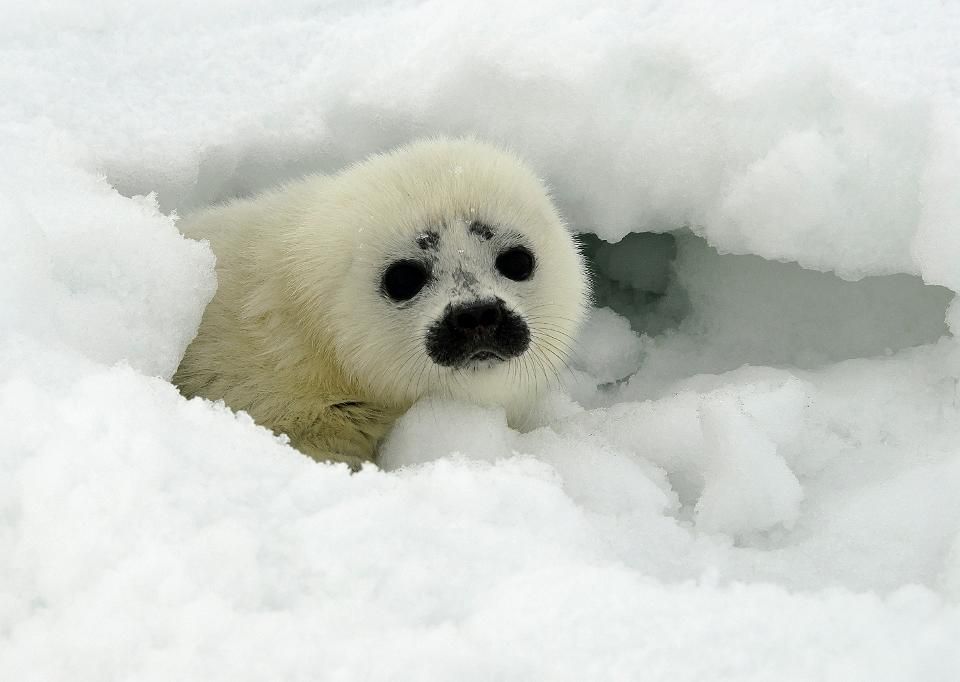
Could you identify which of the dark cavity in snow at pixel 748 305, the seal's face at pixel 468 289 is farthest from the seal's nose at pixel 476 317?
the dark cavity in snow at pixel 748 305

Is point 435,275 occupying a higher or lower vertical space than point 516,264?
lower

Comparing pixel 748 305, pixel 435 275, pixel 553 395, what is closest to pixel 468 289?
pixel 435 275

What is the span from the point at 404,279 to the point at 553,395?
0.72 meters

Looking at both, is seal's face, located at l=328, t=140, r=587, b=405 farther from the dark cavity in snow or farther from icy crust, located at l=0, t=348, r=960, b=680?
the dark cavity in snow

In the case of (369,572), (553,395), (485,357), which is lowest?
(369,572)

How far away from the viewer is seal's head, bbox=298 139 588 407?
96.5 inches

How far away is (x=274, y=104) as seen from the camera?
276cm

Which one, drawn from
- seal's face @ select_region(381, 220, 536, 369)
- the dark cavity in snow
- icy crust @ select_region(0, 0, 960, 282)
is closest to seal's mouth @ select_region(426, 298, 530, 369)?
seal's face @ select_region(381, 220, 536, 369)

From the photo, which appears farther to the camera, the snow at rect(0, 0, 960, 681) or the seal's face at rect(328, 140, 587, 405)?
the seal's face at rect(328, 140, 587, 405)

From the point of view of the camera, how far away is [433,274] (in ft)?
8.24

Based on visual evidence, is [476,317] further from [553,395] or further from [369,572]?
[369,572]

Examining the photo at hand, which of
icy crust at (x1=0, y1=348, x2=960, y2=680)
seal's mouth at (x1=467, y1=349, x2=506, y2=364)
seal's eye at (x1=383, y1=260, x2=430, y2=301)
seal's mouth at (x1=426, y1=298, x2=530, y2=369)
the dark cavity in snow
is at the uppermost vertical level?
the dark cavity in snow

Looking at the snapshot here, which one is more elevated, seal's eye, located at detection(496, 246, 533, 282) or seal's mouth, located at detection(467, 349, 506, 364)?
seal's eye, located at detection(496, 246, 533, 282)

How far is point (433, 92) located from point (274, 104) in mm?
488
